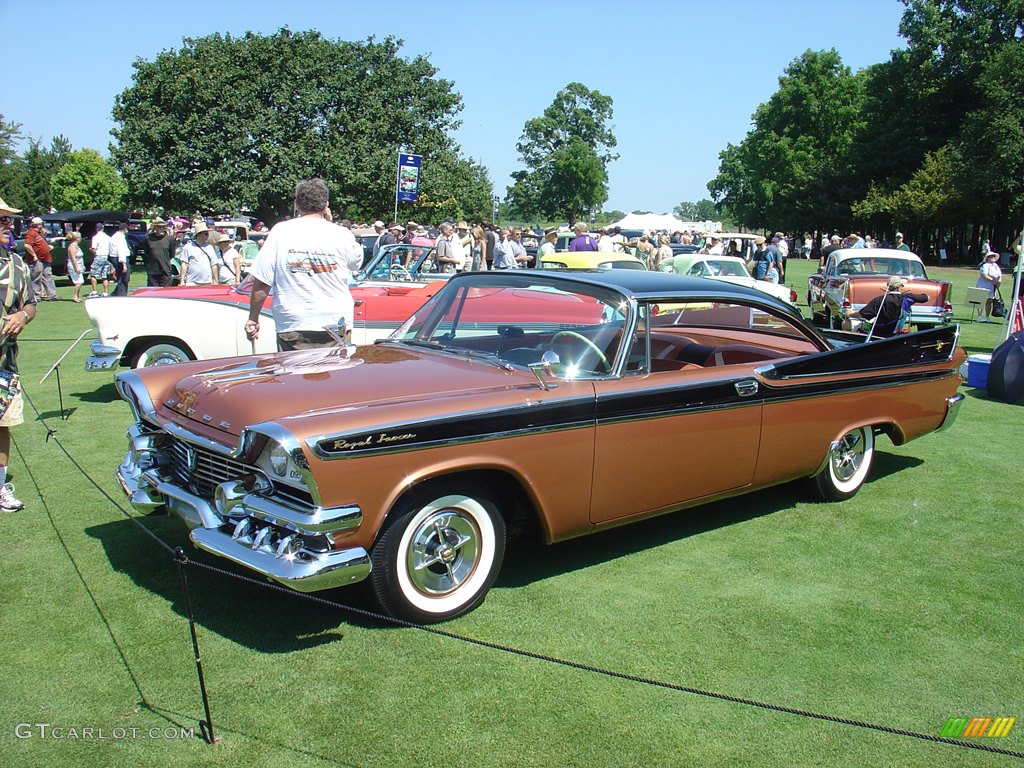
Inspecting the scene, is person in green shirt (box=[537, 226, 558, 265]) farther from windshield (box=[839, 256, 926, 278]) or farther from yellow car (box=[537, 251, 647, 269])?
windshield (box=[839, 256, 926, 278])

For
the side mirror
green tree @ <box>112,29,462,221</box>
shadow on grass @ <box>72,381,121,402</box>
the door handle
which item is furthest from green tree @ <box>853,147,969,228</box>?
the side mirror

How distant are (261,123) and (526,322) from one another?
32753 mm

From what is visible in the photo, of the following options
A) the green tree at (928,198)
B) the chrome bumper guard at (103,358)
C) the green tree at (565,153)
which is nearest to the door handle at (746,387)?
the chrome bumper guard at (103,358)

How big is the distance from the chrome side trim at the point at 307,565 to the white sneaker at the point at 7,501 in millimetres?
2385

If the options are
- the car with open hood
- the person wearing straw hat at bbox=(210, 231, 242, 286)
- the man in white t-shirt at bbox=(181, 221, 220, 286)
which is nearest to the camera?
the car with open hood

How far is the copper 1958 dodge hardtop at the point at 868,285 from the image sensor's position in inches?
574

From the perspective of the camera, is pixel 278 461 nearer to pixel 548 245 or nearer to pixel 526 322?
pixel 526 322

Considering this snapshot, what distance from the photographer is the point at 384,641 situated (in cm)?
364

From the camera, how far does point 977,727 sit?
3.13 m

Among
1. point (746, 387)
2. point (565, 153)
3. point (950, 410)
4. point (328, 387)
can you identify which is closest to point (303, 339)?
point (328, 387)

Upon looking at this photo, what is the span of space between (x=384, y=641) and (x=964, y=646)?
252 cm

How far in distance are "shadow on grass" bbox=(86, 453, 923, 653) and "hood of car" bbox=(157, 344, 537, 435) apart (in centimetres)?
71

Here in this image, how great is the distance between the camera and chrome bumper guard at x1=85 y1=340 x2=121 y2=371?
25.8ft

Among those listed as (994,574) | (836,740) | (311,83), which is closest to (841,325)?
(994,574)
